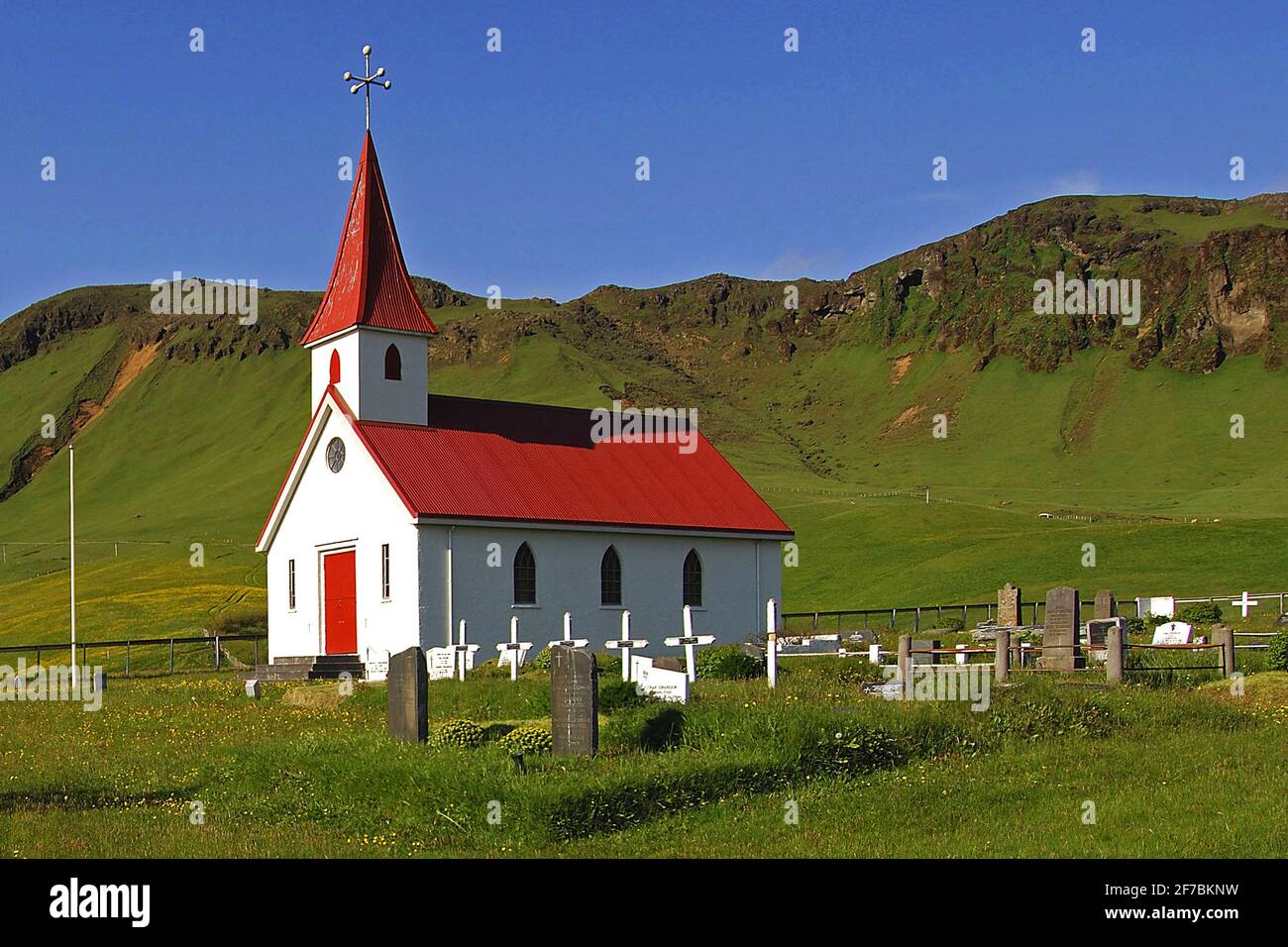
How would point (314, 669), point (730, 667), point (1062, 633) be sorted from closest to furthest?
point (1062, 633)
point (730, 667)
point (314, 669)

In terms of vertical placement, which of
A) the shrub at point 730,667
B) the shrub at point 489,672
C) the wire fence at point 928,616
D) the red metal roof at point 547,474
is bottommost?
the wire fence at point 928,616

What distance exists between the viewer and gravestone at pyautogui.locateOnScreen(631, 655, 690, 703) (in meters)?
23.6

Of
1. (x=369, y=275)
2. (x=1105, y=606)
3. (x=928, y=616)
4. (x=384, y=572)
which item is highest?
(x=369, y=275)

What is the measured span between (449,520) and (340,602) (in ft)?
17.3

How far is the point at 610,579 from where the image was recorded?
4450 centimetres

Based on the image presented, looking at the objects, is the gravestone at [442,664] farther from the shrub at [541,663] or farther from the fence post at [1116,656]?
the fence post at [1116,656]

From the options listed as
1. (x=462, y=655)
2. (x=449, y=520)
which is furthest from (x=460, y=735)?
(x=449, y=520)

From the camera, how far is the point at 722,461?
167ft

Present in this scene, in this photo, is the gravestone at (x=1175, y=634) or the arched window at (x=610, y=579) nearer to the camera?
the gravestone at (x=1175, y=634)

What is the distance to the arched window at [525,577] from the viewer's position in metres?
42.3

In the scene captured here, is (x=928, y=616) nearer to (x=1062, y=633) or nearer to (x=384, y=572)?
(x=384, y=572)

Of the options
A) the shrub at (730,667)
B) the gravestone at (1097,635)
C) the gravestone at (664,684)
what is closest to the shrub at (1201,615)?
the gravestone at (1097,635)

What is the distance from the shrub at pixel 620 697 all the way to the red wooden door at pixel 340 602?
62.7ft
